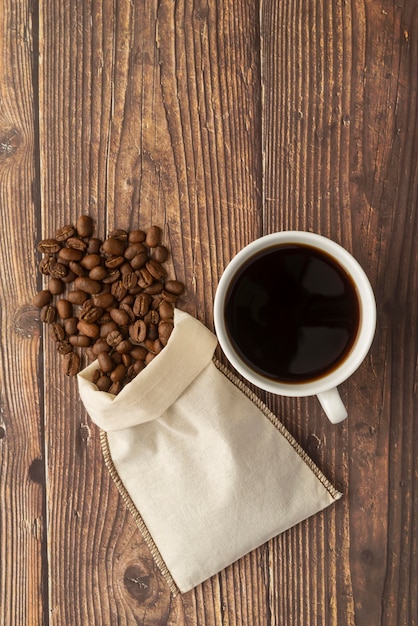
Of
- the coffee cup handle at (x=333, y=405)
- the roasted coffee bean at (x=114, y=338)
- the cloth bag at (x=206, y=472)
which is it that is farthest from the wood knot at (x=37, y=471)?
the coffee cup handle at (x=333, y=405)

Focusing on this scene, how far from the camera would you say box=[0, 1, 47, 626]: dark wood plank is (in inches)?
39.8

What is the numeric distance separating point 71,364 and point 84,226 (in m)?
0.20

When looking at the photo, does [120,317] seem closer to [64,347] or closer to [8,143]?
[64,347]

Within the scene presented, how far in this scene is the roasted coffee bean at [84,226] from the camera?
985mm

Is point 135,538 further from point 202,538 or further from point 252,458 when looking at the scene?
point 252,458

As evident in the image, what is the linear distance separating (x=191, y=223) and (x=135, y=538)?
0.46 meters

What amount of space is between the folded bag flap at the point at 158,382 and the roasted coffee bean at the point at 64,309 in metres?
0.08

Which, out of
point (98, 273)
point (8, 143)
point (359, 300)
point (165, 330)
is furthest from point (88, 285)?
point (359, 300)

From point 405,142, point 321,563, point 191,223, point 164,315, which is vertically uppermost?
point 405,142

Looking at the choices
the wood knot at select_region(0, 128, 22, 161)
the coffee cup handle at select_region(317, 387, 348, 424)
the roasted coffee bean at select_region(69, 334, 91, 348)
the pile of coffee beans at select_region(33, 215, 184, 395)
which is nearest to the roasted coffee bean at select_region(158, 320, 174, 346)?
the pile of coffee beans at select_region(33, 215, 184, 395)

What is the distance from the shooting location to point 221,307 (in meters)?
0.86

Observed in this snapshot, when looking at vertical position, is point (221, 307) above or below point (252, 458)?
above

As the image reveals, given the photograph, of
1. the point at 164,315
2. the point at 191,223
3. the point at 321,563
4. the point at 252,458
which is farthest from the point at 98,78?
the point at 321,563

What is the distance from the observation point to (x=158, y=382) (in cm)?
95
